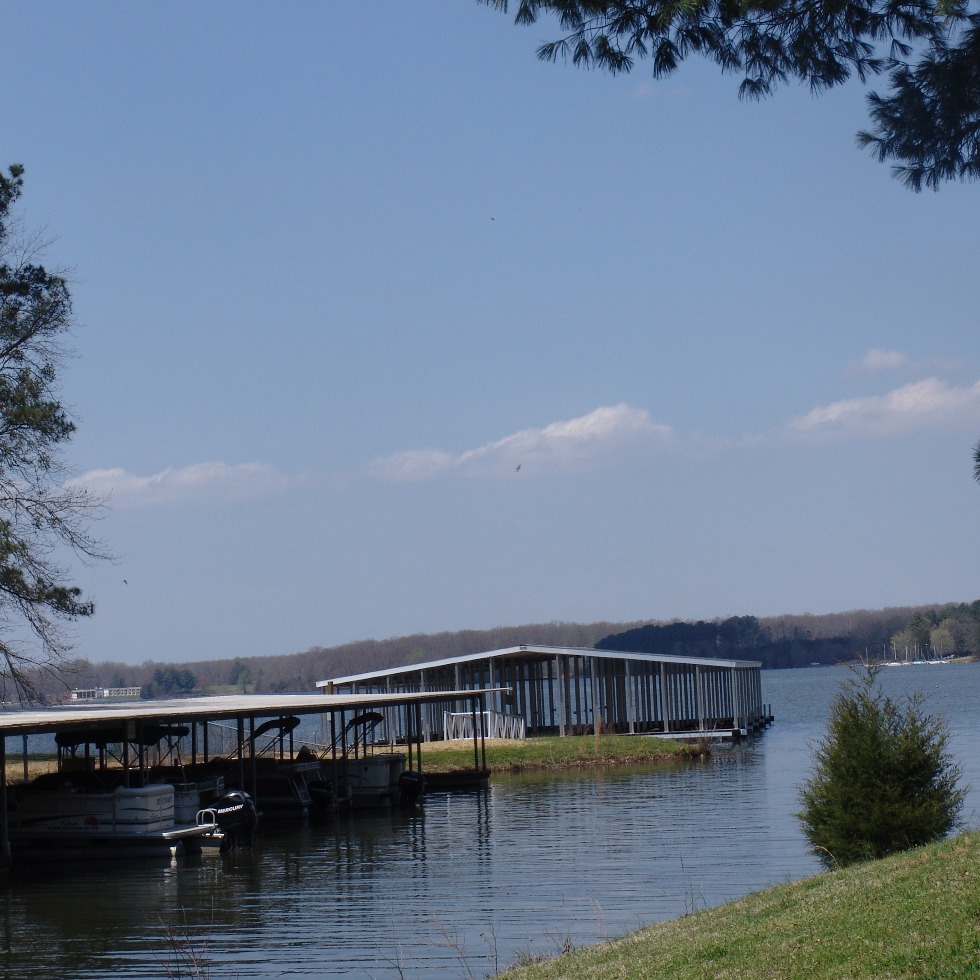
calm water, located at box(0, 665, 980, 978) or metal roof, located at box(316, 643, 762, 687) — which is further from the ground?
metal roof, located at box(316, 643, 762, 687)

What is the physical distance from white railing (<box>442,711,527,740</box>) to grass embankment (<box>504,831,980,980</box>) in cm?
3745

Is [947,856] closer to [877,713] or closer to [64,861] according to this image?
[877,713]

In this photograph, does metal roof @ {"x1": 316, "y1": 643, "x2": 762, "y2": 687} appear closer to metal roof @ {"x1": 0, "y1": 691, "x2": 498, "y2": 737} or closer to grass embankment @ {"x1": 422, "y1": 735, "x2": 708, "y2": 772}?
grass embankment @ {"x1": 422, "y1": 735, "x2": 708, "y2": 772}

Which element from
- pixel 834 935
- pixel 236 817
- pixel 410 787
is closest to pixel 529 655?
pixel 410 787

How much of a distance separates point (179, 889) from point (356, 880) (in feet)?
10.2

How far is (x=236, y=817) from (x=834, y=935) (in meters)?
22.3

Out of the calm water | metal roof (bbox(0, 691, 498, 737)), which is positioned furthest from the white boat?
metal roof (bbox(0, 691, 498, 737))

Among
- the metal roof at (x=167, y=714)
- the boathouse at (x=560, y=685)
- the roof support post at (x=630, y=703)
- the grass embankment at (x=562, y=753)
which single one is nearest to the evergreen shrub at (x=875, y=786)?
the metal roof at (x=167, y=714)

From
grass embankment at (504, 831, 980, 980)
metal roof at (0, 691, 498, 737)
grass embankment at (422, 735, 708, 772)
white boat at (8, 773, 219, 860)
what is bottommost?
grass embankment at (422, 735, 708, 772)

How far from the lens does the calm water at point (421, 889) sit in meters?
15.9

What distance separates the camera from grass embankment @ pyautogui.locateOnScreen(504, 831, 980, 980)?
320 inches

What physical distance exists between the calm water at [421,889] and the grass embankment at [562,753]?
9485 millimetres

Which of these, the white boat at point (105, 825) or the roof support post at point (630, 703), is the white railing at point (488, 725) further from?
the white boat at point (105, 825)

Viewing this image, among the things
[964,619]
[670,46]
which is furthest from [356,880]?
[964,619]
